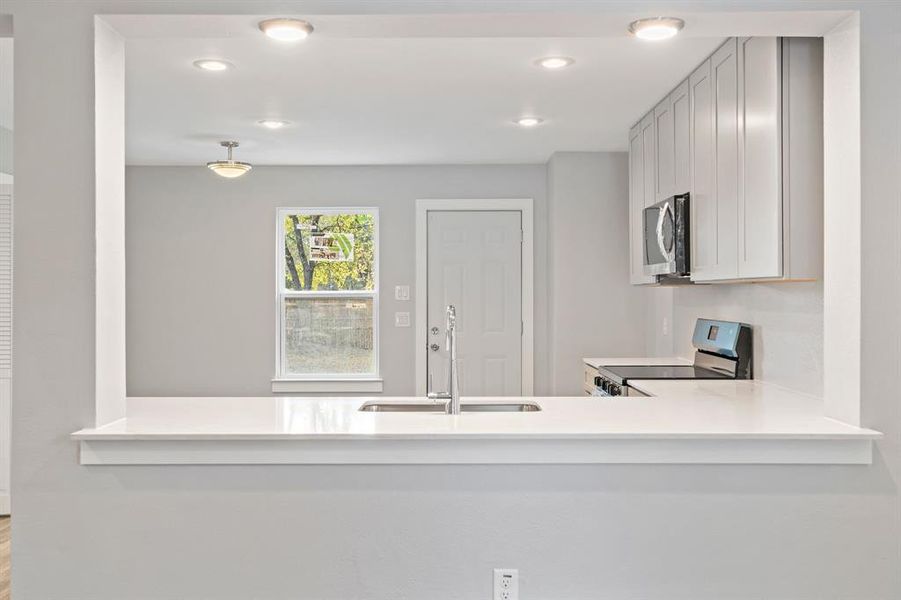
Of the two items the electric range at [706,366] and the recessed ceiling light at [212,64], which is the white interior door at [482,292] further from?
the recessed ceiling light at [212,64]

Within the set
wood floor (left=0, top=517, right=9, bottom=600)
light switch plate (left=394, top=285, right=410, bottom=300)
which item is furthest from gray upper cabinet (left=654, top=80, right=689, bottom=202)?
wood floor (left=0, top=517, right=9, bottom=600)

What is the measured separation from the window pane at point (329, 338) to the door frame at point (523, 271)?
0.41m

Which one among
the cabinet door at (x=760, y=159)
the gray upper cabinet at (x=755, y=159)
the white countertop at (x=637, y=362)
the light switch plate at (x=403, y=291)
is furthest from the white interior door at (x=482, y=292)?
the cabinet door at (x=760, y=159)

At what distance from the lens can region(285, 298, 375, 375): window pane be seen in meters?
5.83

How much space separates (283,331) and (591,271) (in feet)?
7.83

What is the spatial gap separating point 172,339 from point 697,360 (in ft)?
12.6

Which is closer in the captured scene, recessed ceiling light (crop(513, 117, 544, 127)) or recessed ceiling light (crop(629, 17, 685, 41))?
recessed ceiling light (crop(629, 17, 685, 41))

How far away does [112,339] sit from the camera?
7.00ft

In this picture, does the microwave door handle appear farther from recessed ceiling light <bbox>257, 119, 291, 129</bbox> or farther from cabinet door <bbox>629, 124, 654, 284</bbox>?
recessed ceiling light <bbox>257, 119, 291, 129</bbox>

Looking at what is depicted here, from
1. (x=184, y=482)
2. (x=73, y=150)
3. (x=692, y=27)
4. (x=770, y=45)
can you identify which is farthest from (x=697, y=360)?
(x=73, y=150)

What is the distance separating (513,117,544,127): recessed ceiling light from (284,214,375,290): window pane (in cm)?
182

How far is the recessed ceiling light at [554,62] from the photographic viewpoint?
10.2 feet

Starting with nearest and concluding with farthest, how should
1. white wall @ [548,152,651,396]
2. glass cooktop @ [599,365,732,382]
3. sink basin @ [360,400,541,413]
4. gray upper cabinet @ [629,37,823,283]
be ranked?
gray upper cabinet @ [629,37,823,283]
sink basin @ [360,400,541,413]
glass cooktop @ [599,365,732,382]
white wall @ [548,152,651,396]

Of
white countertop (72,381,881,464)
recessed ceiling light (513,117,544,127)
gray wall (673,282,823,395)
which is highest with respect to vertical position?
recessed ceiling light (513,117,544,127)
